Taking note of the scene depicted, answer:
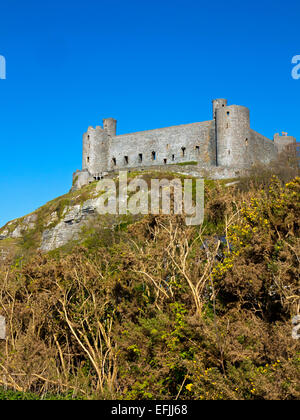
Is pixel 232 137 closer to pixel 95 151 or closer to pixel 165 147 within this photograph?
pixel 165 147

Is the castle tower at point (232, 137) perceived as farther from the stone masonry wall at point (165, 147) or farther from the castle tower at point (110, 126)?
the castle tower at point (110, 126)

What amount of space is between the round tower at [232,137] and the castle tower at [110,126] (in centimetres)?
1687

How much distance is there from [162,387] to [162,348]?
1.18 metres

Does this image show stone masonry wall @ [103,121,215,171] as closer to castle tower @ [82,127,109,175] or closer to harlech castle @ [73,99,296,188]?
harlech castle @ [73,99,296,188]

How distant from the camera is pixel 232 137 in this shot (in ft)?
164

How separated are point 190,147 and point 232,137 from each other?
625 centimetres

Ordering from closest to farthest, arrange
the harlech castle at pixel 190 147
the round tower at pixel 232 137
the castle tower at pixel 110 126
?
the round tower at pixel 232 137 < the harlech castle at pixel 190 147 < the castle tower at pixel 110 126

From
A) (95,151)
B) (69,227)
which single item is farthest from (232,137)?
(69,227)

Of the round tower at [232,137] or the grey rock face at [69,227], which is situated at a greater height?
the round tower at [232,137]

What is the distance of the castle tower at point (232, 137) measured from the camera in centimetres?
4972

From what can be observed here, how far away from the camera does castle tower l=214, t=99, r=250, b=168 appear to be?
49.7 meters

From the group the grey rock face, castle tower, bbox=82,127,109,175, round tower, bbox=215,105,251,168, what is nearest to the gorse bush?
the grey rock face

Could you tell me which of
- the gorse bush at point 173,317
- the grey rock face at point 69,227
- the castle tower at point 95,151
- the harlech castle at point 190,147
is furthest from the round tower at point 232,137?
the gorse bush at point 173,317
